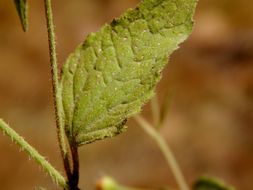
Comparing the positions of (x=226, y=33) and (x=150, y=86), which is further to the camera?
(x=226, y=33)

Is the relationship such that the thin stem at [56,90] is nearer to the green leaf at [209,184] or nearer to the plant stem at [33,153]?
the plant stem at [33,153]

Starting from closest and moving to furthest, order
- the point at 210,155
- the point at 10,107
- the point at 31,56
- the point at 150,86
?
1. the point at 150,86
2. the point at 210,155
3. the point at 10,107
4. the point at 31,56

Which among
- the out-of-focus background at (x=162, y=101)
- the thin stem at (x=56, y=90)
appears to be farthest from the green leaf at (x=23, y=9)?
the out-of-focus background at (x=162, y=101)

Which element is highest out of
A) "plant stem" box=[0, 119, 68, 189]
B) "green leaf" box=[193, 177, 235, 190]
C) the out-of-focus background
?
"plant stem" box=[0, 119, 68, 189]

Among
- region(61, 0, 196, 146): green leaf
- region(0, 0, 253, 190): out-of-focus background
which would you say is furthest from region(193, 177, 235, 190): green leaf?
region(0, 0, 253, 190): out-of-focus background

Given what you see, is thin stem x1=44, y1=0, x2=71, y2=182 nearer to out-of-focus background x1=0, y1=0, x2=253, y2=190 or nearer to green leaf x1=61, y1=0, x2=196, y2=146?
green leaf x1=61, y1=0, x2=196, y2=146

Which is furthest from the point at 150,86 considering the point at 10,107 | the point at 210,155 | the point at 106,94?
the point at 10,107

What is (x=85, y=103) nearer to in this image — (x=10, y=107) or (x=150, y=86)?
(x=150, y=86)
